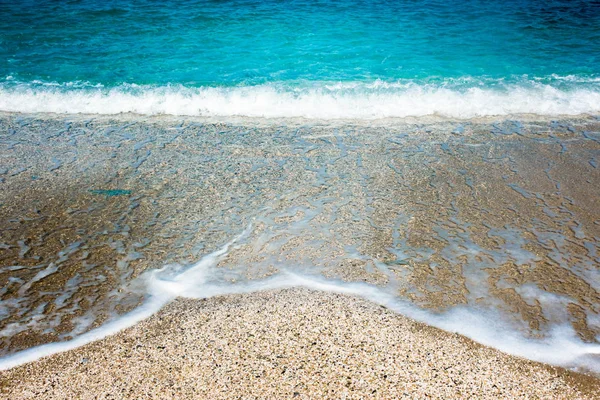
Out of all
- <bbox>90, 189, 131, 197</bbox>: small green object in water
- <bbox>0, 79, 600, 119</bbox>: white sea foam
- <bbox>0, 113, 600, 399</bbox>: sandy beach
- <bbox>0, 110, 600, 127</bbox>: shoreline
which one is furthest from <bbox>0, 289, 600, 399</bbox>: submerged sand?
<bbox>0, 79, 600, 119</bbox>: white sea foam

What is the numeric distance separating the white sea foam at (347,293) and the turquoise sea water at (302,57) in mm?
4427

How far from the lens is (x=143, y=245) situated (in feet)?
12.4

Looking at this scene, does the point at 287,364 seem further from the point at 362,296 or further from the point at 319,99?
the point at 319,99

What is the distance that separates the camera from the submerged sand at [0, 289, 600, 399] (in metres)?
2.41

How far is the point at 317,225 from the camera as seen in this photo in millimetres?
4078

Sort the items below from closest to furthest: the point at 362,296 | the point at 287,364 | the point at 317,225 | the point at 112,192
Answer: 1. the point at 287,364
2. the point at 362,296
3. the point at 317,225
4. the point at 112,192

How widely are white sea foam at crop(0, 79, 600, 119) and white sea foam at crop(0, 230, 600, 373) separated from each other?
4.37 metres

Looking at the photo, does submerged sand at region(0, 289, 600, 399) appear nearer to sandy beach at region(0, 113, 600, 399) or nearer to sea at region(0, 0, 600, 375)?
sandy beach at region(0, 113, 600, 399)

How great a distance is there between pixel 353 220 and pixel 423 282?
1021 mm

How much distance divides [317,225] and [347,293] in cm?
100

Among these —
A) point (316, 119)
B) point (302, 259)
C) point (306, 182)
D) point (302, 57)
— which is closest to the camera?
point (302, 259)

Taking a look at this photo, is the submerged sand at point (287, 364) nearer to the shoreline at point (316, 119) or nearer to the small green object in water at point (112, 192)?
the small green object in water at point (112, 192)

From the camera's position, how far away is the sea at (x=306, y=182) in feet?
10.4

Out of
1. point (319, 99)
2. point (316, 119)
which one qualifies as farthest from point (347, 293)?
point (319, 99)
